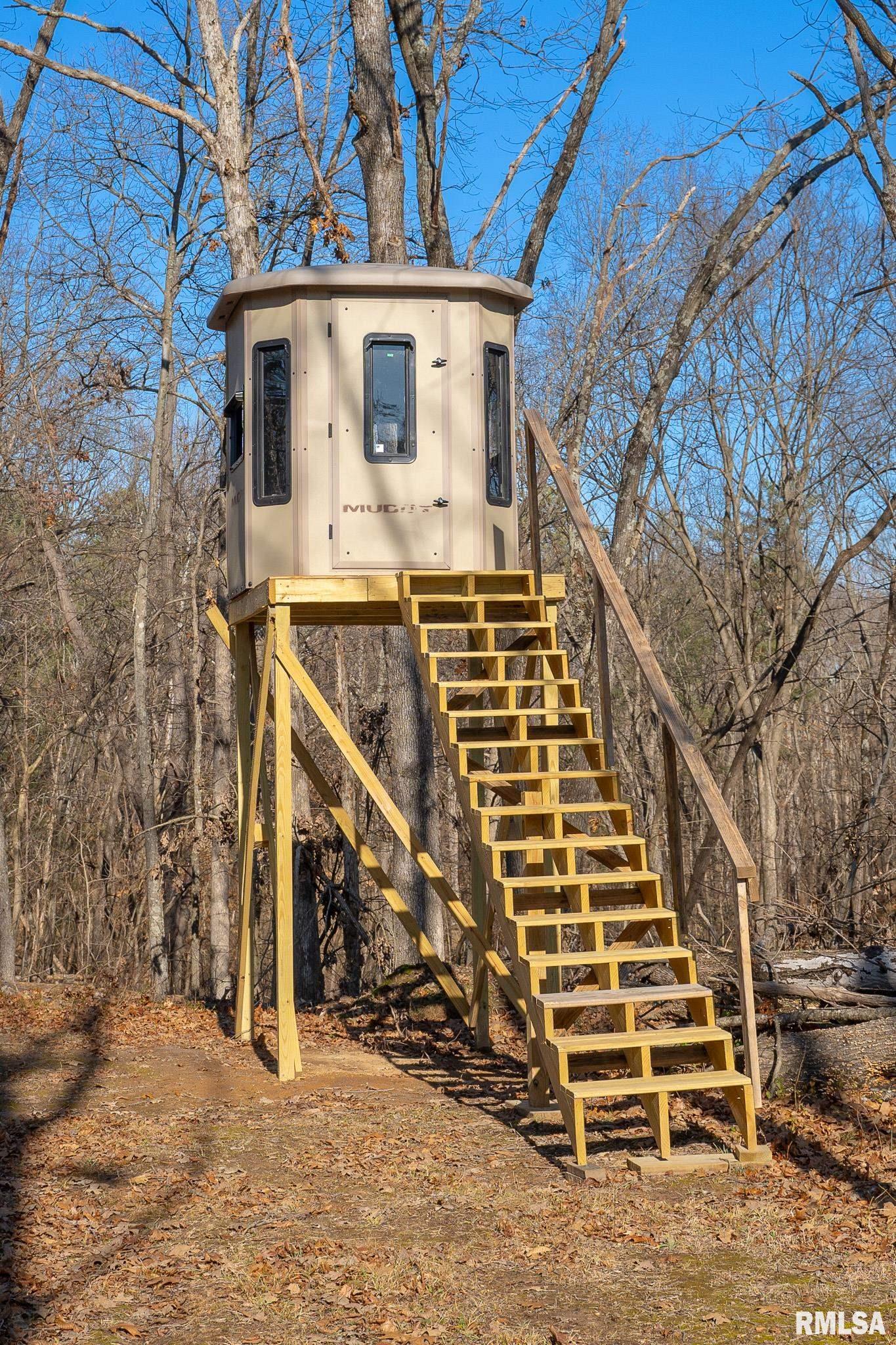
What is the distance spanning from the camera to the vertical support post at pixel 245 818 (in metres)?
10.6

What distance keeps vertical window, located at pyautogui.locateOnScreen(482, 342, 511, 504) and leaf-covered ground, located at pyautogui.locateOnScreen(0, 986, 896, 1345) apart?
→ 4457 mm

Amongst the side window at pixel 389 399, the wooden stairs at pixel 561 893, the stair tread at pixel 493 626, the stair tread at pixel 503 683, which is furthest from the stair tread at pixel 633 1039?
the side window at pixel 389 399

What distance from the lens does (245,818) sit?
437 inches

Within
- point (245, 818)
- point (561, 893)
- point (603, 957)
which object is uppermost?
point (245, 818)

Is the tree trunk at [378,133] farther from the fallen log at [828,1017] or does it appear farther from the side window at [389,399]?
the fallen log at [828,1017]

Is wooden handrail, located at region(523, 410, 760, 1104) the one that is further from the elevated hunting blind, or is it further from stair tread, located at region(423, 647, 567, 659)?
stair tread, located at region(423, 647, 567, 659)

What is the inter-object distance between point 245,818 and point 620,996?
5204 millimetres

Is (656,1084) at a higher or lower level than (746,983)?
lower

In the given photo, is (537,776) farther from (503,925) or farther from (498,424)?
(498,424)

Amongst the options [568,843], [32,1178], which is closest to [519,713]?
[568,843]

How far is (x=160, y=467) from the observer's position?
1869 cm

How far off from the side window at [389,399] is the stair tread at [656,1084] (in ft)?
16.5

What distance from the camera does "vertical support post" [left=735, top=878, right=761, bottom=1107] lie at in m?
6.35

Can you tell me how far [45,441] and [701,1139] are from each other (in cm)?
1311
